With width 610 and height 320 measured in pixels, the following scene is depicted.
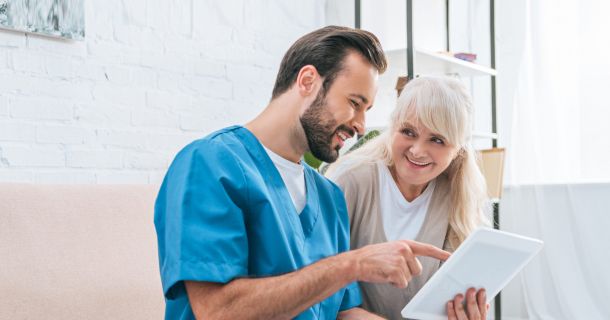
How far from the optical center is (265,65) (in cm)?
289

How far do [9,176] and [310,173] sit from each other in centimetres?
101

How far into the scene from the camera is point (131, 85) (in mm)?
2322

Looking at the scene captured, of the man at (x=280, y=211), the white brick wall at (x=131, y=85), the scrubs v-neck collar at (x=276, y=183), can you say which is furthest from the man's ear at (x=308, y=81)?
the white brick wall at (x=131, y=85)

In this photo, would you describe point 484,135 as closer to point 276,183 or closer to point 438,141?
point 438,141

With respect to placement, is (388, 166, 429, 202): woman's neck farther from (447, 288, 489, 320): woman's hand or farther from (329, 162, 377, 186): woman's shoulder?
(447, 288, 489, 320): woman's hand

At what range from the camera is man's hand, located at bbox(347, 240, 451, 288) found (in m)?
1.05

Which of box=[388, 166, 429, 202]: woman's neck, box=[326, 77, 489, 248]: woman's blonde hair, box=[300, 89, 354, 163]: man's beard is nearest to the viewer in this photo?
box=[300, 89, 354, 163]: man's beard

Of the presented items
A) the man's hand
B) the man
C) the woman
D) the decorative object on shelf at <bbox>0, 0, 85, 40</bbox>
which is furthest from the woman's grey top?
the decorative object on shelf at <bbox>0, 0, 85, 40</bbox>

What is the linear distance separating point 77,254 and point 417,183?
0.84 metres

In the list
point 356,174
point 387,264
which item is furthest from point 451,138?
point 387,264

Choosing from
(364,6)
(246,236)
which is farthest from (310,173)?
(364,6)

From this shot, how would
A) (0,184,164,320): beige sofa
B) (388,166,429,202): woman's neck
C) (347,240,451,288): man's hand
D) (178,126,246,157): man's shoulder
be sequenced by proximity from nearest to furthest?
(347,240,451,288): man's hand
(178,126,246,157): man's shoulder
(0,184,164,320): beige sofa
(388,166,429,202): woman's neck

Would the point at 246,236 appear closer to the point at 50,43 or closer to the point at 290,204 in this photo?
the point at 290,204

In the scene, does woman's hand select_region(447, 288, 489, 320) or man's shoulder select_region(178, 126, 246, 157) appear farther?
woman's hand select_region(447, 288, 489, 320)
